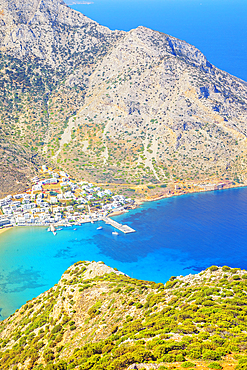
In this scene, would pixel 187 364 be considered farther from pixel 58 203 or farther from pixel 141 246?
pixel 58 203

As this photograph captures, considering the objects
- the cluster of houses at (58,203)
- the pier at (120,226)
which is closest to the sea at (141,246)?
the pier at (120,226)

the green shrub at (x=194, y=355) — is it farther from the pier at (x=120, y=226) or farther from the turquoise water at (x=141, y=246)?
the pier at (x=120, y=226)

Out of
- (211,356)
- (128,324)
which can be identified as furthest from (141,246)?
(211,356)

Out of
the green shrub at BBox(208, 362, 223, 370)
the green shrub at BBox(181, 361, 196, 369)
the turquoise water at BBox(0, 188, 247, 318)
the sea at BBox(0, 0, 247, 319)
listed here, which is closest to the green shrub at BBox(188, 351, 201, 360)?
the green shrub at BBox(181, 361, 196, 369)

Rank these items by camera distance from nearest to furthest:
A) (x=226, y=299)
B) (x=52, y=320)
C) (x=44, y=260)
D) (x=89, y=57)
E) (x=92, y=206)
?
(x=226, y=299) → (x=52, y=320) → (x=44, y=260) → (x=92, y=206) → (x=89, y=57)

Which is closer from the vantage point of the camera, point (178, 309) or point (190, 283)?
point (178, 309)

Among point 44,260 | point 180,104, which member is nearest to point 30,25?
point 180,104

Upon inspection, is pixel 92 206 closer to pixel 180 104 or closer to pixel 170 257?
pixel 170 257
